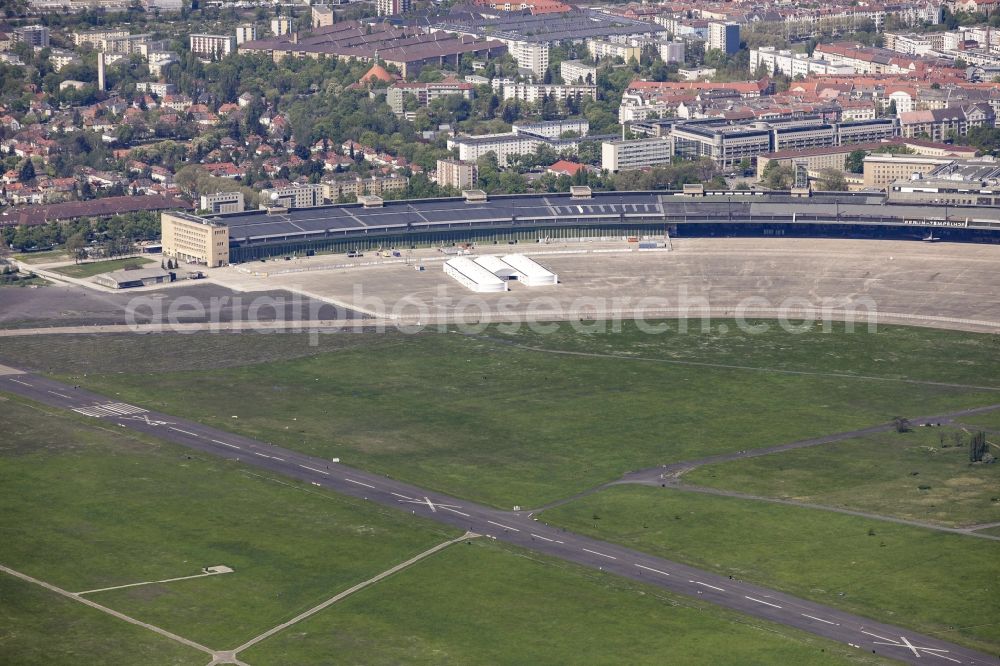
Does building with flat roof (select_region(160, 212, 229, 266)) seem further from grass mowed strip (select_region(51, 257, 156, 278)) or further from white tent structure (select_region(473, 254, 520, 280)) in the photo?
white tent structure (select_region(473, 254, 520, 280))

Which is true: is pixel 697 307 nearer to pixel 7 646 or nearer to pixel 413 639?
pixel 413 639

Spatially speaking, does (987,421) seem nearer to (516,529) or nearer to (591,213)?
(516,529)

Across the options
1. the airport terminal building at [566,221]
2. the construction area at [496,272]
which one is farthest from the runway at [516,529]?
the construction area at [496,272]

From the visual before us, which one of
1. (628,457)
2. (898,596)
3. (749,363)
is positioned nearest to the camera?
(898,596)

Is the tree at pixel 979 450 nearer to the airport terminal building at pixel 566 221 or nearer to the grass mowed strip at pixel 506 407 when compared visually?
the grass mowed strip at pixel 506 407

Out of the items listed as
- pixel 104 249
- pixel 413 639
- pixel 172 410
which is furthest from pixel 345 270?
pixel 413 639

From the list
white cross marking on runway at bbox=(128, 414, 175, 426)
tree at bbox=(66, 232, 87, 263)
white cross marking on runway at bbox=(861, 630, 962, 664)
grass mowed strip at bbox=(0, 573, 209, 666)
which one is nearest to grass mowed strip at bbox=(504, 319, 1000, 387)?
white cross marking on runway at bbox=(128, 414, 175, 426)
